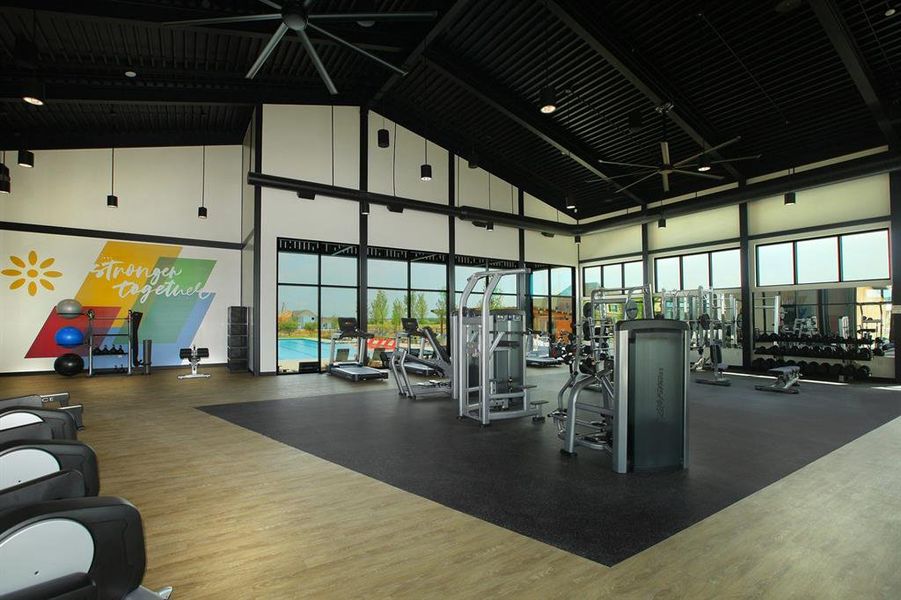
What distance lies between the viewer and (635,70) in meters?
7.96

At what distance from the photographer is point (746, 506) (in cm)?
291

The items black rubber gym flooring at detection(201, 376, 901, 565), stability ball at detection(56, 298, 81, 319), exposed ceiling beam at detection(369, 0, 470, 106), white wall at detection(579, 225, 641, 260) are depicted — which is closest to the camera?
black rubber gym flooring at detection(201, 376, 901, 565)

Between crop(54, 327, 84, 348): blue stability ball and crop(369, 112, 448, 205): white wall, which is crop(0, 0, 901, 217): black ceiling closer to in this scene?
crop(369, 112, 448, 205): white wall

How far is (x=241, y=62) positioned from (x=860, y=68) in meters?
10.2

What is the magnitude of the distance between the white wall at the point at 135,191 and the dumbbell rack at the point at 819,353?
12.7 metres

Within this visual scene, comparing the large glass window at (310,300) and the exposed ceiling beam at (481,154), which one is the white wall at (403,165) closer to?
the exposed ceiling beam at (481,154)

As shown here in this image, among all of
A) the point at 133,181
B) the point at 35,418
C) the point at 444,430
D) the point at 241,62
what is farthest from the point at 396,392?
the point at 133,181

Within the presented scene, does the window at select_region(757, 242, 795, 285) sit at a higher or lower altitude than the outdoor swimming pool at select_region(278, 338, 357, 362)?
higher

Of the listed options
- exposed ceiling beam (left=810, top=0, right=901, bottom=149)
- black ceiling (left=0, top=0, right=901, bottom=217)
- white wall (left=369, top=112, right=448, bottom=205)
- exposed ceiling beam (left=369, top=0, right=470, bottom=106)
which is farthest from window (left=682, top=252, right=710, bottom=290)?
exposed ceiling beam (left=369, top=0, right=470, bottom=106)

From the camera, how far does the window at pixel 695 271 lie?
1216 centimetres

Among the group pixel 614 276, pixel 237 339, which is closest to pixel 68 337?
pixel 237 339

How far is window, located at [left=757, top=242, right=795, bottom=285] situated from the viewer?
10562 mm

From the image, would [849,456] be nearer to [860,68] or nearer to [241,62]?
[860,68]

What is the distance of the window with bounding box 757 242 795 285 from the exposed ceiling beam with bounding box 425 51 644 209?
147 inches
